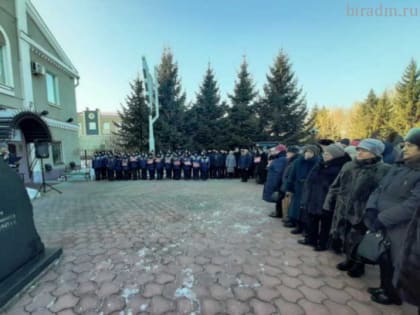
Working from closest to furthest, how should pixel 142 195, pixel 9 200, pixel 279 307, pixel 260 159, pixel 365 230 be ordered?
pixel 279 307, pixel 365 230, pixel 9 200, pixel 142 195, pixel 260 159

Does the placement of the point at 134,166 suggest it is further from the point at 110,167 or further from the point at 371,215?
the point at 371,215

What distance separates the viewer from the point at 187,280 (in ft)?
8.34

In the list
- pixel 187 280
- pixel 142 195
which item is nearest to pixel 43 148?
pixel 142 195

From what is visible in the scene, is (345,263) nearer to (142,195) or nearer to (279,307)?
(279,307)

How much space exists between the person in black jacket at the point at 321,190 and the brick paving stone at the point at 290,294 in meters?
1.20

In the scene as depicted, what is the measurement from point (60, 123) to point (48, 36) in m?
4.70

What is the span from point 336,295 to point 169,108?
16764mm

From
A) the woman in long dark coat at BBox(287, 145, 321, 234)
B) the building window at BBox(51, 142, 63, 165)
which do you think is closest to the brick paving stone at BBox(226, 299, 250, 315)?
the woman in long dark coat at BBox(287, 145, 321, 234)

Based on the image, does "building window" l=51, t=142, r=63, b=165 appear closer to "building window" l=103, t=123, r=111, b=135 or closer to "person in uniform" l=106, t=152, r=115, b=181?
"person in uniform" l=106, t=152, r=115, b=181

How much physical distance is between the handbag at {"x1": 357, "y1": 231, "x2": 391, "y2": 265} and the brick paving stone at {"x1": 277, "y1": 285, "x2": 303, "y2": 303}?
79 cm

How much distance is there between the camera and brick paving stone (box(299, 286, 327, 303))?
2.21m

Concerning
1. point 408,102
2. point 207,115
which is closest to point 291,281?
point 207,115

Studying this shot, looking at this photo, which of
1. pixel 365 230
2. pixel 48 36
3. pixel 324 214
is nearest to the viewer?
pixel 365 230

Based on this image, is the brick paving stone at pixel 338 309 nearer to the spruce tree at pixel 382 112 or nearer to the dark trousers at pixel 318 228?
the dark trousers at pixel 318 228
